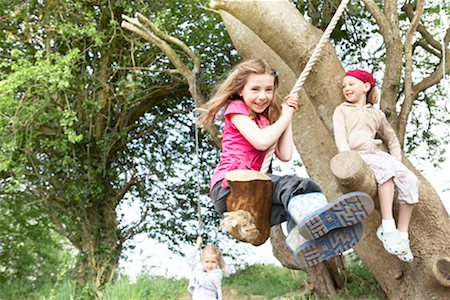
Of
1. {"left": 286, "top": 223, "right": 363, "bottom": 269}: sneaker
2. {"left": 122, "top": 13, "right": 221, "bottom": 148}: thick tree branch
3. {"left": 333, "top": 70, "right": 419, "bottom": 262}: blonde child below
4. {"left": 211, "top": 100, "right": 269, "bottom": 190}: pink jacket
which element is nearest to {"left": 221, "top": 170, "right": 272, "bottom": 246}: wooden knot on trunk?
{"left": 211, "top": 100, "right": 269, "bottom": 190}: pink jacket

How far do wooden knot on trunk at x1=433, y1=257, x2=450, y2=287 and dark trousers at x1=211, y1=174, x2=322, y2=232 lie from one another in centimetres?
249

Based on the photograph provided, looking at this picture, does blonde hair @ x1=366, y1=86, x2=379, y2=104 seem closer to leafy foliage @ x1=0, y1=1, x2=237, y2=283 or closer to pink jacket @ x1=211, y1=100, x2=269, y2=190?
pink jacket @ x1=211, y1=100, x2=269, y2=190

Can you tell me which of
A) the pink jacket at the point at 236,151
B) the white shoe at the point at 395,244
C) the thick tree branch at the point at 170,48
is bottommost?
the white shoe at the point at 395,244

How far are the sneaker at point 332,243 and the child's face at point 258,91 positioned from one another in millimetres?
785

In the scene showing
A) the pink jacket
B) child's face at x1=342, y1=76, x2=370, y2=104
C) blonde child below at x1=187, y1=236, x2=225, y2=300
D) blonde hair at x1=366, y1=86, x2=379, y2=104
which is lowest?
blonde child below at x1=187, y1=236, x2=225, y2=300

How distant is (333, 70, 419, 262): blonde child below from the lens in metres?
4.34

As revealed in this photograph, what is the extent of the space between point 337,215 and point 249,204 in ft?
1.66

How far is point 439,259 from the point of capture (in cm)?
579

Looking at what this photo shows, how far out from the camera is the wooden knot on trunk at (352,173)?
4.10m

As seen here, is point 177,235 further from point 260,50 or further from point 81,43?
point 260,50

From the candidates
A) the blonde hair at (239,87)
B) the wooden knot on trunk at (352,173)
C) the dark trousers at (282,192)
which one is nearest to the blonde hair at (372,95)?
the wooden knot on trunk at (352,173)

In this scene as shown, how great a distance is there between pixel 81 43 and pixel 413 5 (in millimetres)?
4481

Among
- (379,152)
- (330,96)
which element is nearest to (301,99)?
(330,96)

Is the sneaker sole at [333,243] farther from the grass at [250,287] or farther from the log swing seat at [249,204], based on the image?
the grass at [250,287]
